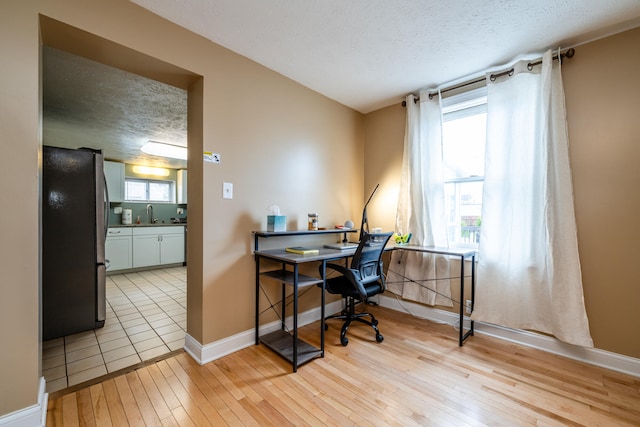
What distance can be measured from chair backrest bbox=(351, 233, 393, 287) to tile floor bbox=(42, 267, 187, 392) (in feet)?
5.57

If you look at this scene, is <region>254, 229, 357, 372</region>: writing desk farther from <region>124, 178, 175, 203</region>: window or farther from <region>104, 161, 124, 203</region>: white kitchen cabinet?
<region>124, 178, 175, 203</region>: window

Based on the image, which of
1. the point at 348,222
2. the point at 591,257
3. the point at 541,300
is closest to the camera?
the point at 591,257

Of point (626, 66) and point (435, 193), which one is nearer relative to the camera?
point (626, 66)

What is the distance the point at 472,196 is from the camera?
8.69 feet

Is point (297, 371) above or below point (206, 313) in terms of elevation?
below

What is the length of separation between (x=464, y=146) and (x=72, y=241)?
3.94 meters

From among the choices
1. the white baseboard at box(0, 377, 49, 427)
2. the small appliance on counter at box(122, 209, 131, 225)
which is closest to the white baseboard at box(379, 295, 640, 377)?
the white baseboard at box(0, 377, 49, 427)

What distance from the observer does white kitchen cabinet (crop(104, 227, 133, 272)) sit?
4594 millimetres

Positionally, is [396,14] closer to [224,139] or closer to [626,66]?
[224,139]

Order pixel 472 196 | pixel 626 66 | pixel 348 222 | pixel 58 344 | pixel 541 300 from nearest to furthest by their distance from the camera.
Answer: pixel 626 66
pixel 541 300
pixel 58 344
pixel 472 196
pixel 348 222

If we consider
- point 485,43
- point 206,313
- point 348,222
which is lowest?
point 206,313

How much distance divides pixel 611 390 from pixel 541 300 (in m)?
0.62

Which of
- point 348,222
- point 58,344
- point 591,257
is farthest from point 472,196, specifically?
point 58,344

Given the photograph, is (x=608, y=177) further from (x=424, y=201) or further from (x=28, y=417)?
(x=28, y=417)
